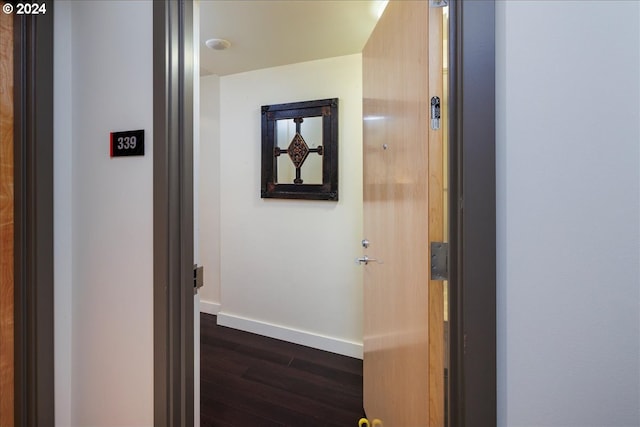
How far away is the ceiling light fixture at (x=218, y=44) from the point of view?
205 cm

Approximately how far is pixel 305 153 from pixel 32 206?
1.71 m

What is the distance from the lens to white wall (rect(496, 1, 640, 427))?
63 cm

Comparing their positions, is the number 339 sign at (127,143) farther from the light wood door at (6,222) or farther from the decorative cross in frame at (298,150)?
the decorative cross in frame at (298,150)

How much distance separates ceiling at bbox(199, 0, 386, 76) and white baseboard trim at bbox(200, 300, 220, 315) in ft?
7.57

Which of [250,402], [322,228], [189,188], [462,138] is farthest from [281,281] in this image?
[462,138]

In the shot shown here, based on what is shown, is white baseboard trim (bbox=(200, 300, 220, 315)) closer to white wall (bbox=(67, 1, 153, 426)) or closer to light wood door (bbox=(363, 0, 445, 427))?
white wall (bbox=(67, 1, 153, 426))

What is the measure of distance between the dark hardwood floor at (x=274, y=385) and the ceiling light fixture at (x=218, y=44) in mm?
2364

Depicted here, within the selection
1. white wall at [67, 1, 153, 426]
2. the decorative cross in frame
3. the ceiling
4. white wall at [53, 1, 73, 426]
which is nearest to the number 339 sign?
white wall at [67, 1, 153, 426]

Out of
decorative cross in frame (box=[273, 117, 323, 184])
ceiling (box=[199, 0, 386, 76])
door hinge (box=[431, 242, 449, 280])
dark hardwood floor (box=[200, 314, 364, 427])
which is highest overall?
ceiling (box=[199, 0, 386, 76])

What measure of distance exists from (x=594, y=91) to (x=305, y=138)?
1.95 m

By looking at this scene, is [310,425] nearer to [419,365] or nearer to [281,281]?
[419,365]

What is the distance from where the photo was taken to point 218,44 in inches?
82.4

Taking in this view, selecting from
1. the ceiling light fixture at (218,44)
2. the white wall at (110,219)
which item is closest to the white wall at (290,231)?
the ceiling light fixture at (218,44)

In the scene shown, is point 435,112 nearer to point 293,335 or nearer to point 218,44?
point 218,44
